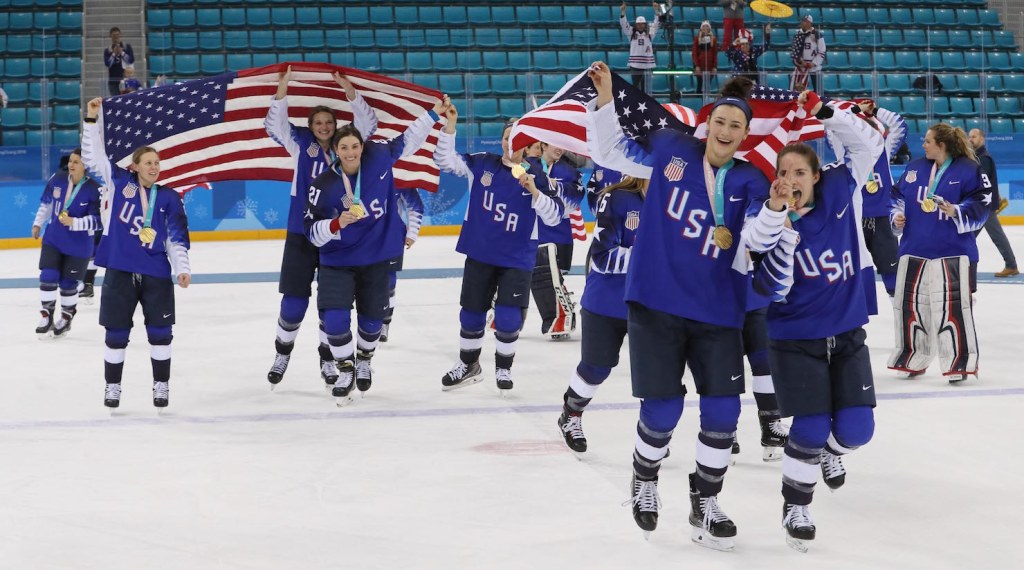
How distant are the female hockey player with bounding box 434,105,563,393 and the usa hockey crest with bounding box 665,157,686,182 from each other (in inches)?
105

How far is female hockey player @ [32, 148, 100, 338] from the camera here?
987cm

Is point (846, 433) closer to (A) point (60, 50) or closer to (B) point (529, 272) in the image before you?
(B) point (529, 272)

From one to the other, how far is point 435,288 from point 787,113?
320 inches

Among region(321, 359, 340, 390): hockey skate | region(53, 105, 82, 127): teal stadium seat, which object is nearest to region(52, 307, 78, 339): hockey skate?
region(321, 359, 340, 390): hockey skate

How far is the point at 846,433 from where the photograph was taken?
4.38 metres

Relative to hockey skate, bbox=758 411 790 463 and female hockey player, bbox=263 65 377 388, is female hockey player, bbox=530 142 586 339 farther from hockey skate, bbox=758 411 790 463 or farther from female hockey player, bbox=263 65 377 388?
hockey skate, bbox=758 411 790 463

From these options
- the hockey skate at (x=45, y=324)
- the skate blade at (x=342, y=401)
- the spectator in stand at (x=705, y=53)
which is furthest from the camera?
the spectator in stand at (x=705, y=53)

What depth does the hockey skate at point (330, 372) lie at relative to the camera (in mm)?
7382

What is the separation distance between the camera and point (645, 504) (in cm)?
435

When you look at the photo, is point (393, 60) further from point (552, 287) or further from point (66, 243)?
point (552, 287)

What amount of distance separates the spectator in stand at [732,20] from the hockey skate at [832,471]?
50.7 feet

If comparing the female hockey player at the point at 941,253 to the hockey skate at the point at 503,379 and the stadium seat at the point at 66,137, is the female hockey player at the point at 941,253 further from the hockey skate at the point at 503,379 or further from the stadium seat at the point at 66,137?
the stadium seat at the point at 66,137

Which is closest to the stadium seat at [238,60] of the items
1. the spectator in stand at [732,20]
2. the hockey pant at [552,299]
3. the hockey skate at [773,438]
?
the spectator in stand at [732,20]

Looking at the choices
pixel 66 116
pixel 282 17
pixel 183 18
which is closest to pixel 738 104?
pixel 66 116
